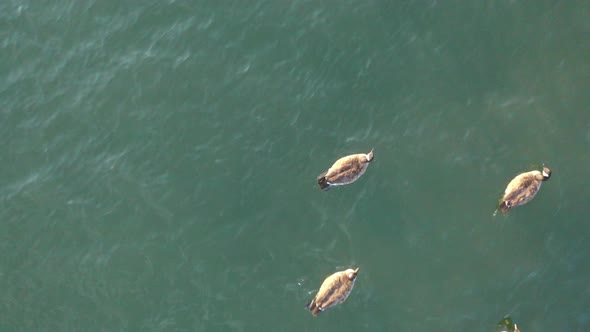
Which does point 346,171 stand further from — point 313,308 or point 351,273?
point 313,308

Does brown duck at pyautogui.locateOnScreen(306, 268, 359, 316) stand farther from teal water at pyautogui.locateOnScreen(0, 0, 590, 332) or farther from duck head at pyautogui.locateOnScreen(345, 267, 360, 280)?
teal water at pyautogui.locateOnScreen(0, 0, 590, 332)

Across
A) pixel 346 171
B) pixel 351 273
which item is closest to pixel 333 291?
pixel 351 273

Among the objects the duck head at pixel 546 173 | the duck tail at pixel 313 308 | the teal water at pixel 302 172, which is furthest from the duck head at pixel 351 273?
the duck head at pixel 546 173

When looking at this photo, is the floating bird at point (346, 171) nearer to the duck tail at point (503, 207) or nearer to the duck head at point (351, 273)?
the duck head at point (351, 273)

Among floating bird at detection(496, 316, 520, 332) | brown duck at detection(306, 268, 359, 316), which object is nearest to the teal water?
floating bird at detection(496, 316, 520, 332)

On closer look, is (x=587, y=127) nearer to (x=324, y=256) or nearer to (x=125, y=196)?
(x=324, y=256)
